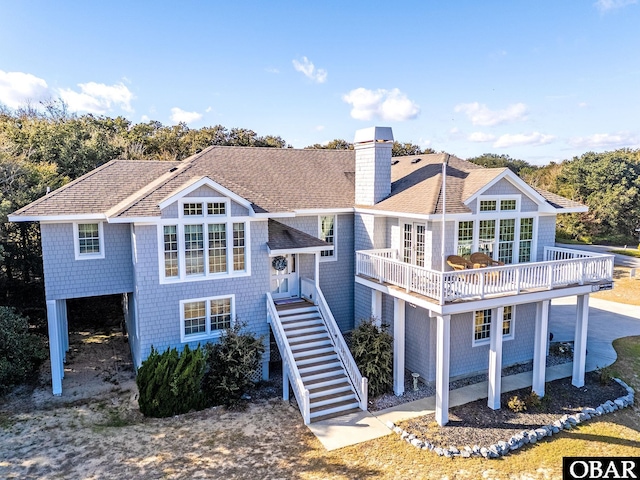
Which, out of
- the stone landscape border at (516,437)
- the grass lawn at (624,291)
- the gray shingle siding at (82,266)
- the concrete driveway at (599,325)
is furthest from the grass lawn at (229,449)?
the grass lawn at (624,291)

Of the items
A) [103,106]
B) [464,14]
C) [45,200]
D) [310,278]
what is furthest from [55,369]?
[103,106]

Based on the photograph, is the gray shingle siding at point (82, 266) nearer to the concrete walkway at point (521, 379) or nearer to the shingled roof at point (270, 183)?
the shingled roof at point (270, 183)

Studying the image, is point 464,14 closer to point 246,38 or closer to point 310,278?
point 246,38

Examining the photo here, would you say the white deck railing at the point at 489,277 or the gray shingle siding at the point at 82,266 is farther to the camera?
the gray shingle siding at the point at 82,266

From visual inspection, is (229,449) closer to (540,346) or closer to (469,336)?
(469,336)
